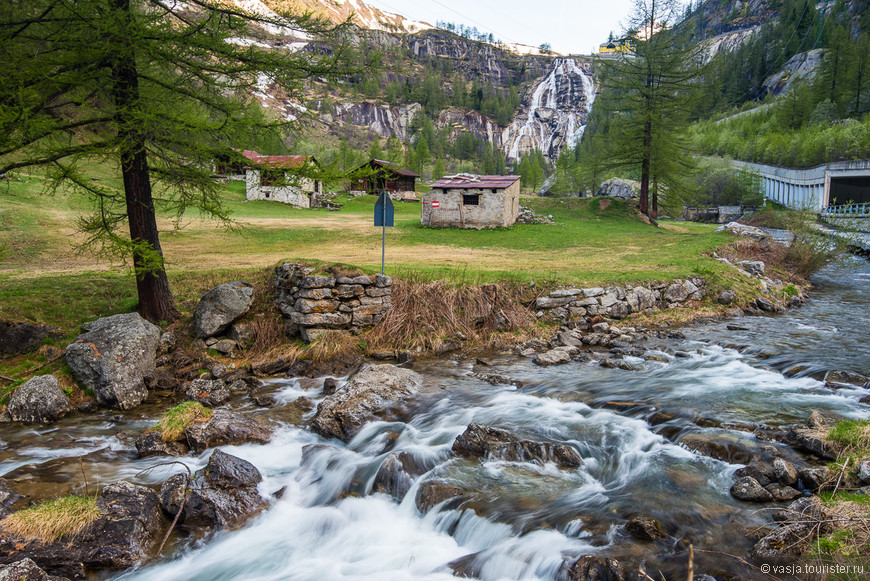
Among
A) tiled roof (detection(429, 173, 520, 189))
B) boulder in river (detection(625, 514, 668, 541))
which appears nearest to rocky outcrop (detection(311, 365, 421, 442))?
boulder in river (detection(625, 514, 668, 541))

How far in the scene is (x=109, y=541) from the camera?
5496mm

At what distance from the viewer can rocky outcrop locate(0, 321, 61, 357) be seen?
10.7 meters

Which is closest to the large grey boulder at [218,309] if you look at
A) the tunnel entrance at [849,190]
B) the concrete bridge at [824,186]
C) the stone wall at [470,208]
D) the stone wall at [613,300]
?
the stone wall at [613,300]

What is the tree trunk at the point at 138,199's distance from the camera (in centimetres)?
967

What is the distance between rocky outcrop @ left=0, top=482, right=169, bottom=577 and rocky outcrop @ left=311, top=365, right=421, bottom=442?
117 inches

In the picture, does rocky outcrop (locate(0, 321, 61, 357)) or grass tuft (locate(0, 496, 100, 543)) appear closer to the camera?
grass tuft (locate(0, 496, 100, 543))

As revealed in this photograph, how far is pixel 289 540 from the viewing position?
6.11 metres

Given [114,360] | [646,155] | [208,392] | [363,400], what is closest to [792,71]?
[646,155]

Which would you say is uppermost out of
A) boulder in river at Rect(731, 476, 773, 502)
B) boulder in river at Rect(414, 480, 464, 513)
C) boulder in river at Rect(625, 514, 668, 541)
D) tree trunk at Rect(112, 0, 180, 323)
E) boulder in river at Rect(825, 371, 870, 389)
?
tree trunk at Rect(112, 0, 180, 323)

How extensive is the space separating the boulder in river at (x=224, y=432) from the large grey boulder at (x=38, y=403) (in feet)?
9.83

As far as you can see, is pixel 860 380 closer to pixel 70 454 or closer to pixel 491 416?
pixel 491 416

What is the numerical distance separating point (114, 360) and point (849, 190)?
2513 inches

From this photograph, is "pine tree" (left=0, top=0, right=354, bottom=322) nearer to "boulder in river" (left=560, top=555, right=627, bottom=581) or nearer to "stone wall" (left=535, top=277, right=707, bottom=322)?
"stone wall" (left=535, top=277, right=707, bottom=322)

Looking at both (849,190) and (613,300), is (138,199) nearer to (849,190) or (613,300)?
(613,300)
